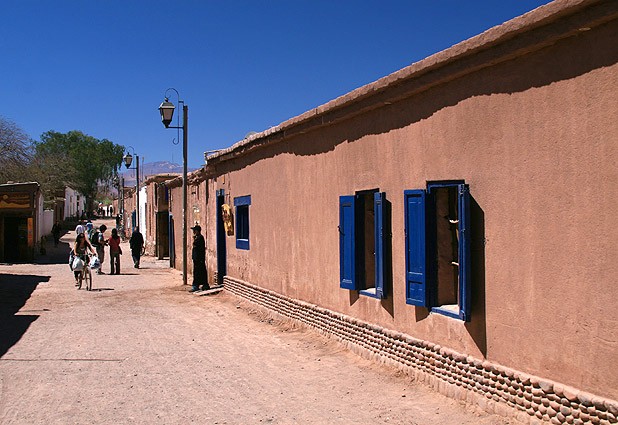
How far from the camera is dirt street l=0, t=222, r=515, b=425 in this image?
6.65m

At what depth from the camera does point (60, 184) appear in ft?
205

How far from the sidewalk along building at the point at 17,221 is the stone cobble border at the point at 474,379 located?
20.1 m

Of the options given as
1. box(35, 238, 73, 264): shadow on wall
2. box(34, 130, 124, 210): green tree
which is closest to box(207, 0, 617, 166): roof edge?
box(35, 238, 73, 264): shadow on wall

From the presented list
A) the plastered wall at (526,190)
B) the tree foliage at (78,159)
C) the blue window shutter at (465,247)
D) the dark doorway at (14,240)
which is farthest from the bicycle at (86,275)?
the tree foliage at (78,159)

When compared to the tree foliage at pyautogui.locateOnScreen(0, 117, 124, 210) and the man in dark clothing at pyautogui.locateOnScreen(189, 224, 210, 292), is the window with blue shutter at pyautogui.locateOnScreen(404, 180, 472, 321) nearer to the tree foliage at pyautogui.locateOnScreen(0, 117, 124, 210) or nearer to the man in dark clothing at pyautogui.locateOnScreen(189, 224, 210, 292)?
the man in dark clothing at pyautogui.locateOnScreen(189, 224, 210, 292)

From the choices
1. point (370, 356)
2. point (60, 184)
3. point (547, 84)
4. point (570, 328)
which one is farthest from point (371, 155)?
point (60, 184)

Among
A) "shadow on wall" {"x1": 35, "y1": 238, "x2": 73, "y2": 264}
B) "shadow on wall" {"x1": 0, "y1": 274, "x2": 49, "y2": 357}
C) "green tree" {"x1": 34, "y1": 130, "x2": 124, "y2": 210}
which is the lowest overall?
"shadow on wall" {"x1": 0, "y1": 274, "x2": 49, "y2": 357}

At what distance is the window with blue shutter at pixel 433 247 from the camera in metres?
7.18

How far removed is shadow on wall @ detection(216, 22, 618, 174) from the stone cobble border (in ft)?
7.79

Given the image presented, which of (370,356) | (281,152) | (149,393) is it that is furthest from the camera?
(281,152)

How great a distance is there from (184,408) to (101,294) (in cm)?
1110

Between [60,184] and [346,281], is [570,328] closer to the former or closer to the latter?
[346,281]

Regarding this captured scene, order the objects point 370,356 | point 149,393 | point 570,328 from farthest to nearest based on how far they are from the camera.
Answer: point 370,356 → point 149,393 → point 570,328

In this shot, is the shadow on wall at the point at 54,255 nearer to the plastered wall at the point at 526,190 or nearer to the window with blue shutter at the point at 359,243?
the window with blue shutter at the point at 359,243
